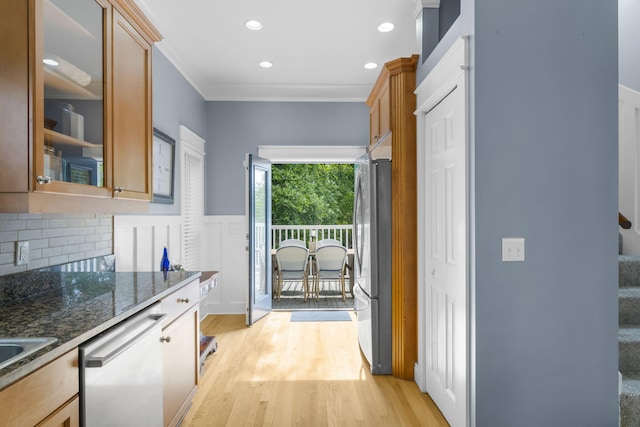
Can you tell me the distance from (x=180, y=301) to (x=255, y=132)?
10.5 feet

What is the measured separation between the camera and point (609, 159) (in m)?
1.82

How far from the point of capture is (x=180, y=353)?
2168mm

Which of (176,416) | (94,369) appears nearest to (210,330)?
(176,416)

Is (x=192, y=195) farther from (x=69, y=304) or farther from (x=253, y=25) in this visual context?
(x=69, y=304)

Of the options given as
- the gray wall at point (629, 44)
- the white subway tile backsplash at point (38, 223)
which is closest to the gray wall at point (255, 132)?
the gray wall at point (629, 44)

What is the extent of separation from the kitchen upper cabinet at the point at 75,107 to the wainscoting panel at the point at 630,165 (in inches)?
133

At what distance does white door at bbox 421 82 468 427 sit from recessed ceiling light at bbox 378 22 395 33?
3.54 feet

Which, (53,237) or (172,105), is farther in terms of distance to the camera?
(172,105)

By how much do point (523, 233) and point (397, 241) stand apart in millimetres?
1163

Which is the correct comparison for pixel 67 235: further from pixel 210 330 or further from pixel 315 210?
pixel 315 210

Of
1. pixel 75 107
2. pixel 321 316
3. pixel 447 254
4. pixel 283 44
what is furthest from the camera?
pixel 321 316

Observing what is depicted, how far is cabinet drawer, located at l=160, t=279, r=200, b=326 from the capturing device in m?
1.96

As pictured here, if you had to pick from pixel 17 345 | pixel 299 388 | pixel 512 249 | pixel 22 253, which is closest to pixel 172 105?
pixel 22 253

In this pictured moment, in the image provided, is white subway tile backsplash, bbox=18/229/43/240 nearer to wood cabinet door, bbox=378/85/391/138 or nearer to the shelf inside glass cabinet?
the shelf inside glass cabinet
